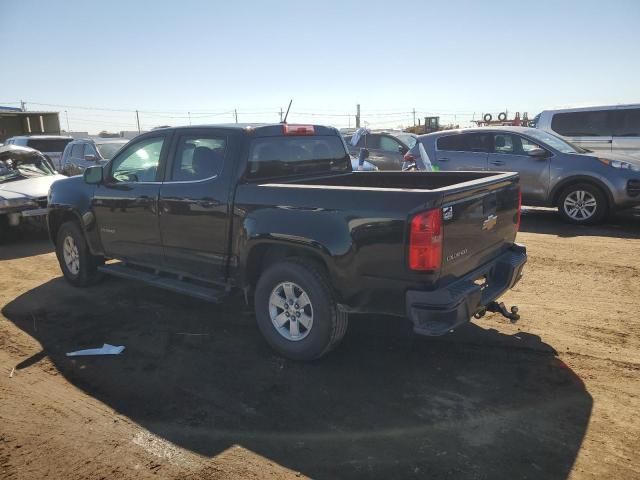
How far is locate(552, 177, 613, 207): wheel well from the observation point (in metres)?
8.35

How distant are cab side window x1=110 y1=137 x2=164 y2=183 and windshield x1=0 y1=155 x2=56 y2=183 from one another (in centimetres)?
→ 529

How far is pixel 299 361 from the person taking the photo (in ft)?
13.0

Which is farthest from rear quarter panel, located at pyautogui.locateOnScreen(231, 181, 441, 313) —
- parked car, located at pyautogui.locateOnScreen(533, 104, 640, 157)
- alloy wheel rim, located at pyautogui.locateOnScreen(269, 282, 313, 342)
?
parked car, located at pyautogui.locateOnScreen(533, 104, 640, 157)

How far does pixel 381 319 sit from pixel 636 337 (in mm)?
2146

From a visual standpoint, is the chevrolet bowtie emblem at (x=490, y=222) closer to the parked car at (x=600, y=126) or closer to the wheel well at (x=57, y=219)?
the wheel well at (x=57, y=219)

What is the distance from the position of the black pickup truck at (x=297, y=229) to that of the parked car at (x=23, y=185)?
3164 mm

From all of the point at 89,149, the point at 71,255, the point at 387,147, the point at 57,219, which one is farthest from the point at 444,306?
the point at 89,149

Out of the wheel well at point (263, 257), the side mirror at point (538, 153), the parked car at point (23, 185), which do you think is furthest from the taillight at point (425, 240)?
the parked car at point (23, 185)

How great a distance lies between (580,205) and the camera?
8633 millimetres

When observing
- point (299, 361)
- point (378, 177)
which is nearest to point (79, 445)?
point (299, 361)

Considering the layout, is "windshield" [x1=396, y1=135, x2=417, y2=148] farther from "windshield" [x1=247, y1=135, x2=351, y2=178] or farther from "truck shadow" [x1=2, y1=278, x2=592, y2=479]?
"truck shadow" [x1=2, y1=278, x2=592, y2=479]

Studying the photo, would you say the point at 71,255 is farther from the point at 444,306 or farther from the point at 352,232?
the point at 444,306

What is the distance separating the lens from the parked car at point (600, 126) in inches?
419

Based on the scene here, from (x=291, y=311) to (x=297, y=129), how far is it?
1.76m
